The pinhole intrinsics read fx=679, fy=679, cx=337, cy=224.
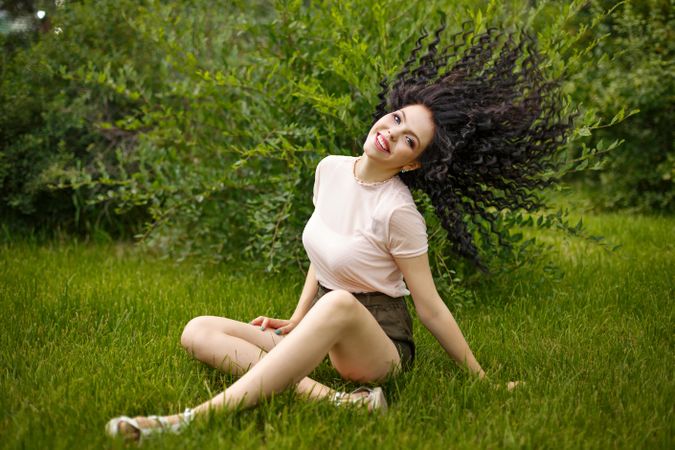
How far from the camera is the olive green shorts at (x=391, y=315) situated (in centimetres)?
239

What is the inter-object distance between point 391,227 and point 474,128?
49 centimetres

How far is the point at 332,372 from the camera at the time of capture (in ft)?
8.45

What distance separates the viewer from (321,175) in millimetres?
2600

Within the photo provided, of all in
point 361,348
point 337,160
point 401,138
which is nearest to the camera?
point 361,348

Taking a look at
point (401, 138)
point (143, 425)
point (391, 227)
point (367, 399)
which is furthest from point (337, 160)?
point (143, 425)

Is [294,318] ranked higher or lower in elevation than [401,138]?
lower

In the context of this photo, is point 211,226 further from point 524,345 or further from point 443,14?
point 524,345

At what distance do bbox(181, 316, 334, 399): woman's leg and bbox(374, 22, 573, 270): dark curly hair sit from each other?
2.66 ft

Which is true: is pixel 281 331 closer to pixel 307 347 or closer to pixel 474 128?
pixel 307 347

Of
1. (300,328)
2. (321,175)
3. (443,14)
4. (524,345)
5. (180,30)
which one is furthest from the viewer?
(180,30)

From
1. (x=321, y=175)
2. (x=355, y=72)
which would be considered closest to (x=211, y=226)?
(x=355, y=72)

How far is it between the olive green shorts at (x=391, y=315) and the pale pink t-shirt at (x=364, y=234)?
3 centimetres

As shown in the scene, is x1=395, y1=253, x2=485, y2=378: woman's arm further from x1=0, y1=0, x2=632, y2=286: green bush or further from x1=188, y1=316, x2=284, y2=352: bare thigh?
x1=0, y1=0, x2=632, y2=286: green bush

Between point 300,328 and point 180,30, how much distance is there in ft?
7.94
